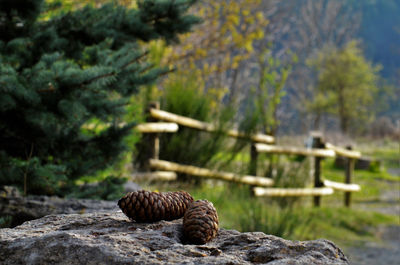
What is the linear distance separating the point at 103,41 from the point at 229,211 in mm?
2302

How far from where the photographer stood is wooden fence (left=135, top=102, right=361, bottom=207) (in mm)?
4941

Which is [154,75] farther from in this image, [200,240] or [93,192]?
[200,240]

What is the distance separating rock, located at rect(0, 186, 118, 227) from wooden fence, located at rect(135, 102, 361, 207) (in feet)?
8.10

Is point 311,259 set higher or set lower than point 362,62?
lower

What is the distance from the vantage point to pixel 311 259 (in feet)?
2.91

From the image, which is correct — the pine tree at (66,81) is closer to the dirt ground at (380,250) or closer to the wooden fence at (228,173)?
the wooden fence at (228,173)

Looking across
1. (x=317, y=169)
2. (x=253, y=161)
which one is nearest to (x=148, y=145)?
(x=253, y=161)

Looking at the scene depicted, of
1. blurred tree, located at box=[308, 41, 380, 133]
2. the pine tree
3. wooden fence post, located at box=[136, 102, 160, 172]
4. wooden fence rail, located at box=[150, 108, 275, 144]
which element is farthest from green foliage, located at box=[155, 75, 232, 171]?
blurred tree, located at box=[308, 41, 380, 133]

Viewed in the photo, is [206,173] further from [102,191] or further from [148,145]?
[102,191]

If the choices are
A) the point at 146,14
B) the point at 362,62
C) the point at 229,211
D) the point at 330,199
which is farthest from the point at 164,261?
the point at 362,62

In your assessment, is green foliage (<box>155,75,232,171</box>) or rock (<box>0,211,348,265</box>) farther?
green foliage (<box>155,75,232,171</box>)

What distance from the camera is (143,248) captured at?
910 millimetres

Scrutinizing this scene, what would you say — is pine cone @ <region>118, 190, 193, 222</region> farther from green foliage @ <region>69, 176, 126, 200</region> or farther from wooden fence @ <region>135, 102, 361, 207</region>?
wooden fence @ <region>135, 102, 361, 207</region>

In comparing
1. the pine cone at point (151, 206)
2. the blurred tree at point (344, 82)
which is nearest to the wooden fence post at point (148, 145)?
the pine cone at point (151, 206)
